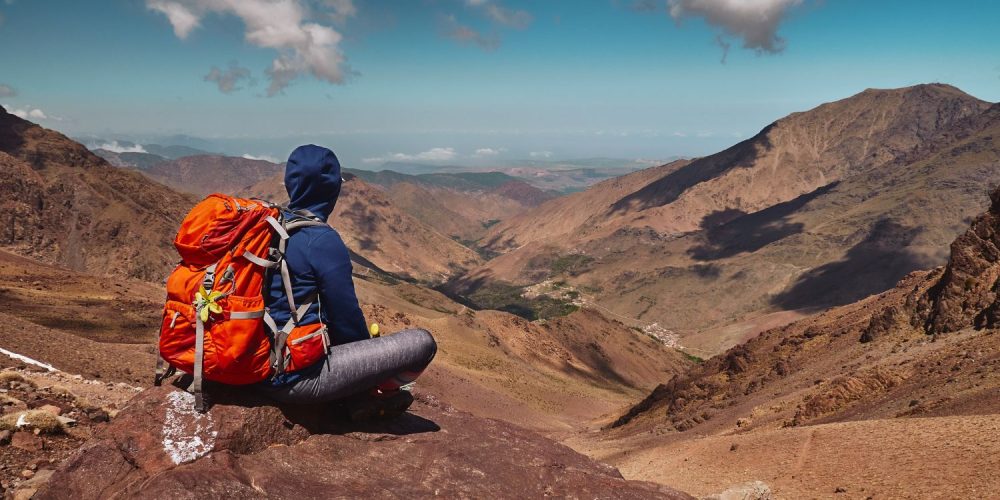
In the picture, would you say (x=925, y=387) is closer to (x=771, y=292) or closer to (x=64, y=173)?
(x=64, y=173)

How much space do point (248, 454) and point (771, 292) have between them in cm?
14385

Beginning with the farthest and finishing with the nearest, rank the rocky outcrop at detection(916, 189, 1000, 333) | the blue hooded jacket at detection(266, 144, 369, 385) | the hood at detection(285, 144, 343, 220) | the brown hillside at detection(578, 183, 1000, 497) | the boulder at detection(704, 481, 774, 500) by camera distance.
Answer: the rocky outcrop at detection(916, 189, 1000, 333)
the brown hillside at detection(578, 183, 1000, 497)
the boulder at detection(704, 481, 774, 500)
the hood at detection(285, 144, 343, 220)
the blue hooded jacket at detection(266, 144, 369, 385)

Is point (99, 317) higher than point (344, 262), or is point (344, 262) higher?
point (344, 262)

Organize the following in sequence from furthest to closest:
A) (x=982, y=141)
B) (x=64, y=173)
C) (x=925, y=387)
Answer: (x=982, y=141) < (x=64, y=173) < (x=925, y=387)

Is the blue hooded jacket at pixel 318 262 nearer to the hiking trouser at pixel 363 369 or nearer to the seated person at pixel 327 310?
the seated person at pixel 327 310

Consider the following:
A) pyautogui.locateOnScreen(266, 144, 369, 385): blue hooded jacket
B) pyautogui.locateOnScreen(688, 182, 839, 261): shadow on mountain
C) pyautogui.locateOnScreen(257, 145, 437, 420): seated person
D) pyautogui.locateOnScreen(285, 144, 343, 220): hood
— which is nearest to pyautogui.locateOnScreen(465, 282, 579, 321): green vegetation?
pyautogui.locateOnScreen(688, 182, 839, 261): shadow on mountain

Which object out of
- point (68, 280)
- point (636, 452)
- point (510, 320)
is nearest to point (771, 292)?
point (510, 320)

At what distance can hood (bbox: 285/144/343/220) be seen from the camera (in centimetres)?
622

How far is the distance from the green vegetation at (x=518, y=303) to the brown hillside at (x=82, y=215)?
89425 mm

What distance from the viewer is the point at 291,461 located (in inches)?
231

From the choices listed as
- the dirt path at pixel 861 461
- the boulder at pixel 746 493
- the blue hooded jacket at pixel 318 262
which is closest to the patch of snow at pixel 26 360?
the blue hooded jacket at pixel 318 262

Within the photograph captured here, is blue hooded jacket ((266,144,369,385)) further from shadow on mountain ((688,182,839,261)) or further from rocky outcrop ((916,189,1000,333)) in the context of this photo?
shadow on mountain ((688,182,839,261))

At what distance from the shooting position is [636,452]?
23422mm

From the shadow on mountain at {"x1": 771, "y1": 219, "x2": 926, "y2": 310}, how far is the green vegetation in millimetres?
52803
